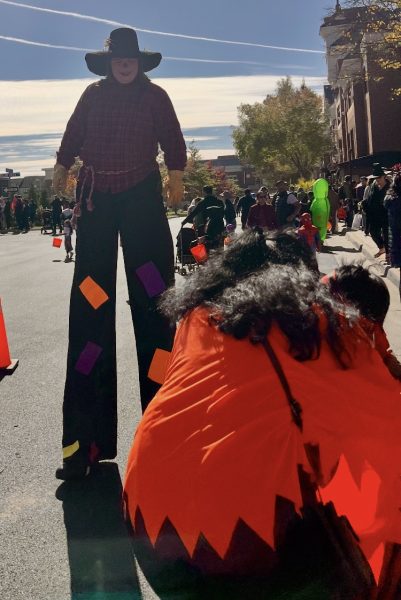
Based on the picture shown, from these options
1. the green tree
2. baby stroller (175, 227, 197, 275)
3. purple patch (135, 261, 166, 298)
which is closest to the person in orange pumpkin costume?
purple patch (135, 261, 166, 298)

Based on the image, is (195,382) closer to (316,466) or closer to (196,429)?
(196,429)

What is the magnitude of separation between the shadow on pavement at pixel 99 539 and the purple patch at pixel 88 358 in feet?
1.69

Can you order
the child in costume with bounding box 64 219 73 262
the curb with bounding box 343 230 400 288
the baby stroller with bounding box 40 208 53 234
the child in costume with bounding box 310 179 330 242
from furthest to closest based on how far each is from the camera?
the baby stroller with bounding box 40 208 53 234 → the child in costume with bounding box 64 219 73 262 → the child in costume with bounding box 310 179 330 242 → the curb with bounding box 343 230 400 288

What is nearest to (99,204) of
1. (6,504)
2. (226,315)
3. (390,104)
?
(6,504)

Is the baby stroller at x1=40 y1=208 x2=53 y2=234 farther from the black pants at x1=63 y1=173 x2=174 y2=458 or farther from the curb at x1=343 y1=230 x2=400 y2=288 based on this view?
the black pants at x1=63 y1=173 x2=174 y2=458

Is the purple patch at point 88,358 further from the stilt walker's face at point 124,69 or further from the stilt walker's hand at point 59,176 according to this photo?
the stilt walker's face at point 124,69

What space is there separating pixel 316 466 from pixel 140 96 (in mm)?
2412

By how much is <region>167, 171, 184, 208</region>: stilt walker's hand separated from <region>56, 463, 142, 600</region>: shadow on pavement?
4.64 feet

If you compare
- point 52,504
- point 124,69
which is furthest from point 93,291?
point 124,69

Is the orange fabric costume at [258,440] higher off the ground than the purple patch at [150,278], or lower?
lower

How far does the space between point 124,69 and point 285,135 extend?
63.4 meters

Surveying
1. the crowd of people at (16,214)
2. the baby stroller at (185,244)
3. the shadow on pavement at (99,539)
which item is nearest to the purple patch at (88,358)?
the shadow on pavement at (99,539)

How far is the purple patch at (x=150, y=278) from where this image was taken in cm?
370

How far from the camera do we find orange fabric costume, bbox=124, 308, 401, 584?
199cm
